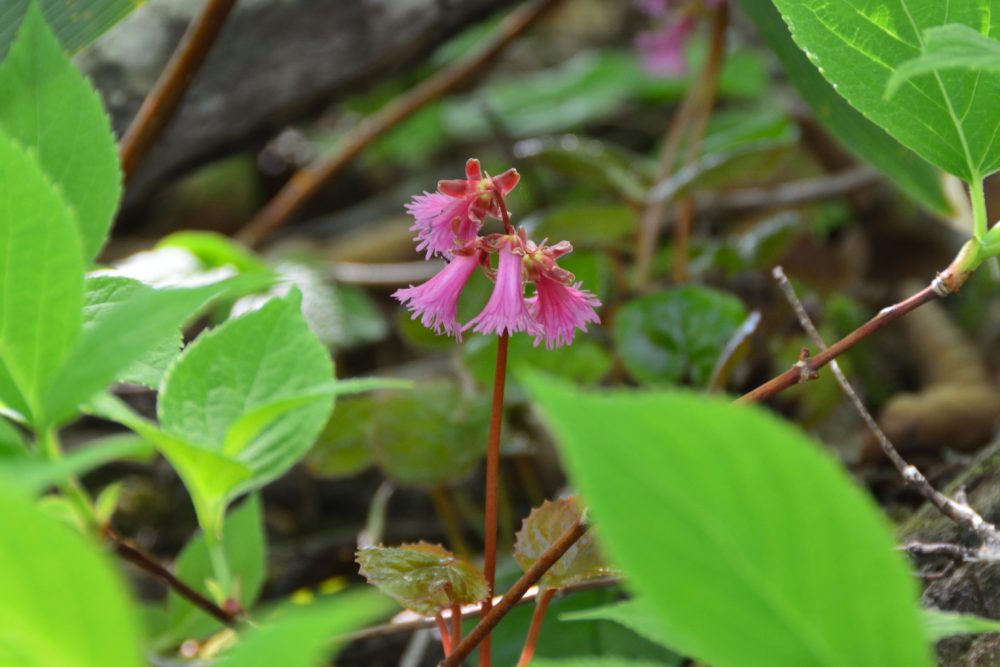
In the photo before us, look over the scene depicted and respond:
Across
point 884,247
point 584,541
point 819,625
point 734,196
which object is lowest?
point 884,247

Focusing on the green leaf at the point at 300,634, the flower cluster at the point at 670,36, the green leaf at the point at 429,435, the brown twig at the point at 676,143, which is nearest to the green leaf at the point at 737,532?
the green leaf at the point at 300,634

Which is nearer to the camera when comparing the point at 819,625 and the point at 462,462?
the point at 819,625

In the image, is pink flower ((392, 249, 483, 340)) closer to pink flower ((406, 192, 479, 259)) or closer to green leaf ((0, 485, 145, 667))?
pink flower ((406, 192, 479, 259))

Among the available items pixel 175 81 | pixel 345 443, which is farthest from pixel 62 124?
pixel 345 443

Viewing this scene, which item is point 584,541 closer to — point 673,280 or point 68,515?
point 68,515

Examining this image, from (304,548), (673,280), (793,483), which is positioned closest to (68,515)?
(793,483)

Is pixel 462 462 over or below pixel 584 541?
below
